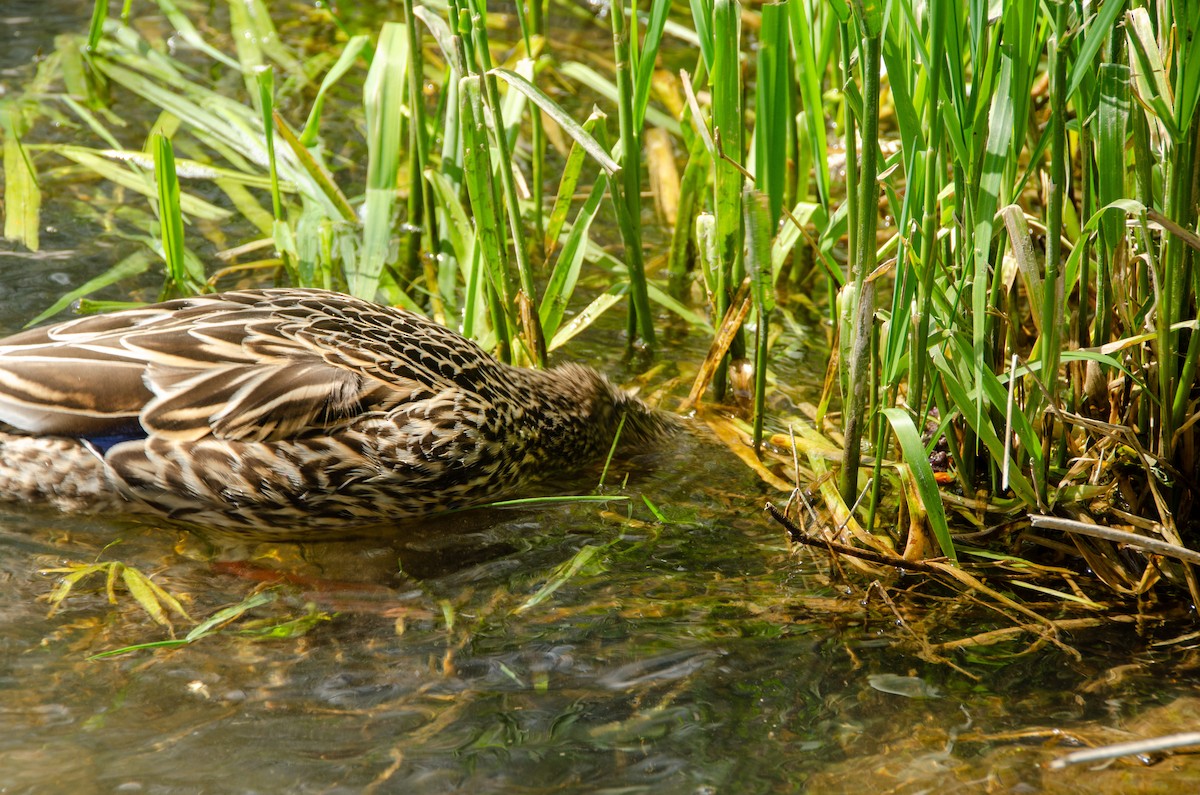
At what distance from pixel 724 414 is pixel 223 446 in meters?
Result: 1.89

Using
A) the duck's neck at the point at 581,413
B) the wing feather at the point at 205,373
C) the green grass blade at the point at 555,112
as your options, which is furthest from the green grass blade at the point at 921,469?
the wing feather at the point at 205,373

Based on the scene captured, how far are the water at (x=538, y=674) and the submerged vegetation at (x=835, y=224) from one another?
A: 317mm

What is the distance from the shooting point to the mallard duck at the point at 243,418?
374 cm

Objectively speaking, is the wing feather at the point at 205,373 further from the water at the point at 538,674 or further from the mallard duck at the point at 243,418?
the water at the point at 538,674

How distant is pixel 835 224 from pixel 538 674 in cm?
183

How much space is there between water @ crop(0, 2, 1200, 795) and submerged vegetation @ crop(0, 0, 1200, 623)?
32 cm

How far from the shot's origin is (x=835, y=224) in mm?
4062

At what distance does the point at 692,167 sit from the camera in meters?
4.71

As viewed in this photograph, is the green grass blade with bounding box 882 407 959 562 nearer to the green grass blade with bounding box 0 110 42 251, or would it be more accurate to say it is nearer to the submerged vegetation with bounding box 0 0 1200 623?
the submerged vegetation with bounding box 0 0 1200 623

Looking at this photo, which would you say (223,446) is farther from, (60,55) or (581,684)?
(60,55)

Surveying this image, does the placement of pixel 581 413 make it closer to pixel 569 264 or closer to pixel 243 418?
pixel 569 264

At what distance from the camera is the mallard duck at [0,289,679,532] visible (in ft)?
12.3

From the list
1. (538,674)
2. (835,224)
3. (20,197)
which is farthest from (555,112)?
(20,197)

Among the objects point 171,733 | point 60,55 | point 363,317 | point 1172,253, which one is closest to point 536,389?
point 363,317
